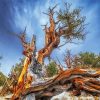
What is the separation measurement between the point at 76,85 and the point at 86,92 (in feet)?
1.68

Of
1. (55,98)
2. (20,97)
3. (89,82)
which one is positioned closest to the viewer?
(55,98)

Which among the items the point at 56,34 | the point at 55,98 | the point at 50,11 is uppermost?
the point at 50,11

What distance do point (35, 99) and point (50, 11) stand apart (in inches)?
535

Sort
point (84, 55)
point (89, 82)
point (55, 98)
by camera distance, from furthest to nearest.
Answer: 1. point (84, 55)
2. point (89, 82)
3. point (55, 98)

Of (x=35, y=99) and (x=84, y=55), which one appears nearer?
(x=35, y=99)

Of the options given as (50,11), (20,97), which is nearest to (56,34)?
(50,11)

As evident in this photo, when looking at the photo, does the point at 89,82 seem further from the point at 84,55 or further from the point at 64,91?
the point at 84,55

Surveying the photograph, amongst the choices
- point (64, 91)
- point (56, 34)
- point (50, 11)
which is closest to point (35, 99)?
point (64, 91)

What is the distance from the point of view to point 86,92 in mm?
11914

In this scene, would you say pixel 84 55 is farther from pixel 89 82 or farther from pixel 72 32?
pixel 89 82

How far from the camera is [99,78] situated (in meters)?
12.6

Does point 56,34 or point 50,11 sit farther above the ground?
point 50,11

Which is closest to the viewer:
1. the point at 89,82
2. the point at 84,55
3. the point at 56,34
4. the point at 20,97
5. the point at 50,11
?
the point at 89,82

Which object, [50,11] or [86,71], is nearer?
[86,71]
